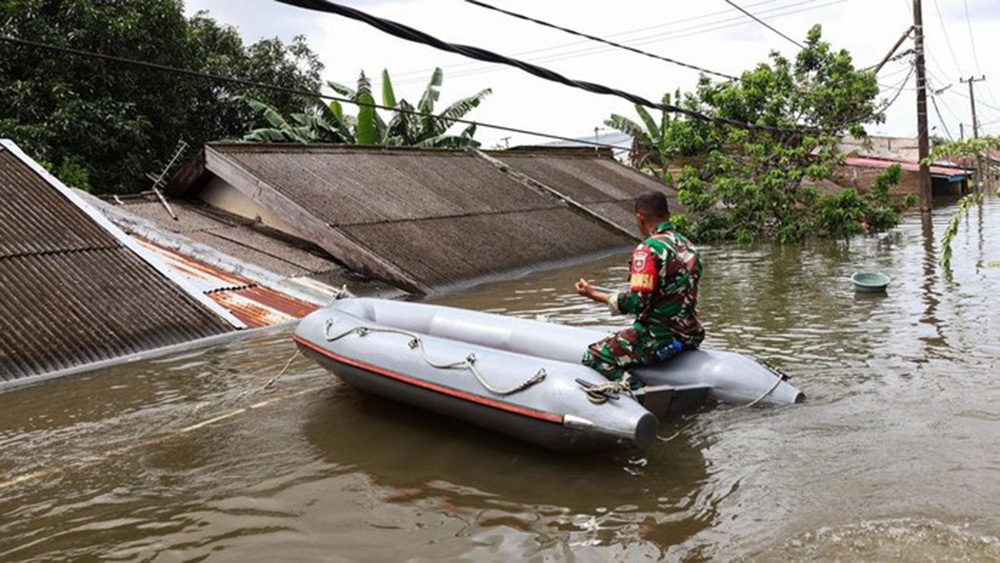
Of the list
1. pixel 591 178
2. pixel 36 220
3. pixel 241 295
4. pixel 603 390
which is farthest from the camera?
→ pixel 591 178

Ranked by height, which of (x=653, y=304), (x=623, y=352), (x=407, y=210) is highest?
(x=407, y=210)

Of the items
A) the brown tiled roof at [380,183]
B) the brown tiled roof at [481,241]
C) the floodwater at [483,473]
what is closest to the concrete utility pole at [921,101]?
the brown tiled roof at [481,241]

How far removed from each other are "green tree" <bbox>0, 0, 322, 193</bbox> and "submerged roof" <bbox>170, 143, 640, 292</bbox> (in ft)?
19.4

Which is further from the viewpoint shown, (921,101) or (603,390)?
(921,101)

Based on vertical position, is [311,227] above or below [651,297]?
above

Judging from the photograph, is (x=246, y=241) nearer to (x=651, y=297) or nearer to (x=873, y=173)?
(x=651, y=297)

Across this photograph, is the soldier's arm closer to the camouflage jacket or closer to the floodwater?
the camouflage jacket

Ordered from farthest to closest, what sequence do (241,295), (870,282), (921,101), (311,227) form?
(921,101) < (311,227) < (870,282) < (241,295)

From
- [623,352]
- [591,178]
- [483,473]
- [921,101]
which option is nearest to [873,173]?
[921,101]

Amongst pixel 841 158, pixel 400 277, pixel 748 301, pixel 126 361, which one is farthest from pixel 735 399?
pixel 841 158

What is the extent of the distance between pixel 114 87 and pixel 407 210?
11558 millimetres

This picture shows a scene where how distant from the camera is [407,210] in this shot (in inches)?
607

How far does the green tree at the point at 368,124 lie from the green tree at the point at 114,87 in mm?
2139

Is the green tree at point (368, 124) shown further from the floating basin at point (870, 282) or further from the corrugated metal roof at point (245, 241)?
the floating basin at point (870, 282)
